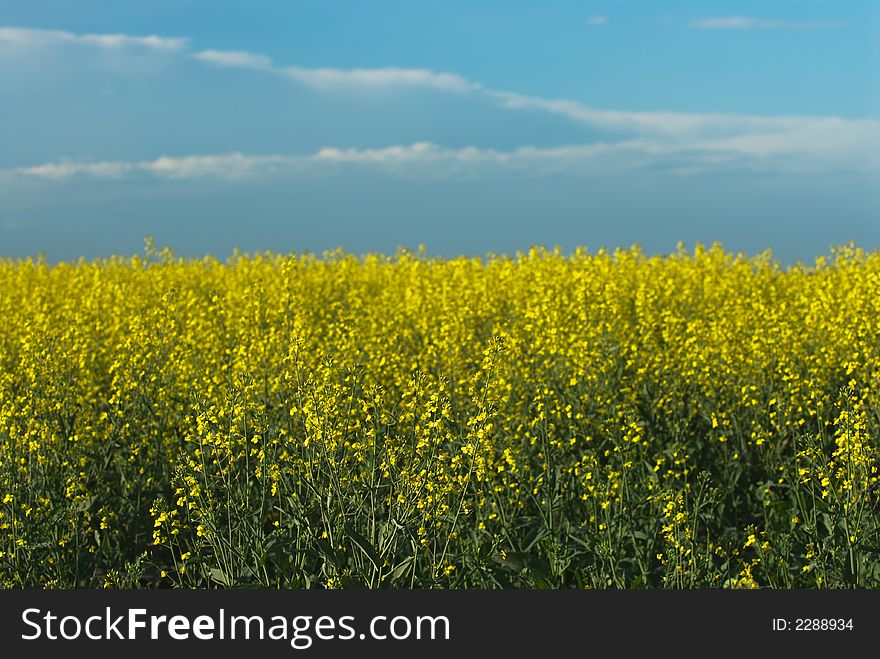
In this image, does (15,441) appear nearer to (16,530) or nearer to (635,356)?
(16,530)

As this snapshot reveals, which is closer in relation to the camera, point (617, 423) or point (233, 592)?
point (233, 592)

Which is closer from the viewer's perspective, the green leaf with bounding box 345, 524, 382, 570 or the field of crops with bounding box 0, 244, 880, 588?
the green leaf with bounding box 345, 524, 382, 570

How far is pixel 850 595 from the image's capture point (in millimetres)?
3812

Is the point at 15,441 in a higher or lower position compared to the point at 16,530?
higher

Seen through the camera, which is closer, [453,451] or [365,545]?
[365,545]

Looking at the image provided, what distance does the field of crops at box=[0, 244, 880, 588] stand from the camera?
425 cm

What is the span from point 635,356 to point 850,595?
3.33m

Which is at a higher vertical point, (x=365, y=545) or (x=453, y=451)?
Result: (x=453, y=451)

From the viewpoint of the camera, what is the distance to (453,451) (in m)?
4.95

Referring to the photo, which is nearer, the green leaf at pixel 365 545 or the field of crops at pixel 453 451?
the green leaf at pixel 365 545

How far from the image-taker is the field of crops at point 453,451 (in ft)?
14.0

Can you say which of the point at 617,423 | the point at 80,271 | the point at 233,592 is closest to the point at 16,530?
the point at 233,592

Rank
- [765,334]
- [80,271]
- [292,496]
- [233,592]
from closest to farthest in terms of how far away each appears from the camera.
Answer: [233,592] → [292,496] → [765,334] → [80,271]

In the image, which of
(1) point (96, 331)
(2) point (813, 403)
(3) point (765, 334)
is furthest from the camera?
(1) point (96, 331)
